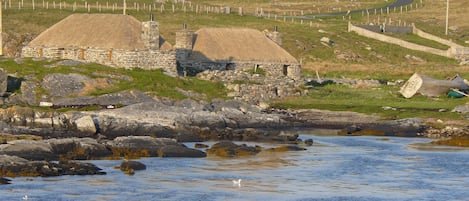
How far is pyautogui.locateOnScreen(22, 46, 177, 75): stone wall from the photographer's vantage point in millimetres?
68938

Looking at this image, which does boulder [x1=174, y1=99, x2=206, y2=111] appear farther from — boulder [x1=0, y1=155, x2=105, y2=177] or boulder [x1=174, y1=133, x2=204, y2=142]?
boulder [x1=0, y1=155, x2=105, y2=177]

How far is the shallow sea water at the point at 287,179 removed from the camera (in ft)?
133

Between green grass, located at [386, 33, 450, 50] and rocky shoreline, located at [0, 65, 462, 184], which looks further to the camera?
green grass, located at [386, 33, 450, 50]

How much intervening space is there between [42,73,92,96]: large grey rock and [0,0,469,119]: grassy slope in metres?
1.30

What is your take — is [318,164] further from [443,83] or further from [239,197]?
[443,83]

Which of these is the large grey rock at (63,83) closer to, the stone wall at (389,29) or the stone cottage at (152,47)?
the stone cottage at (152,47)

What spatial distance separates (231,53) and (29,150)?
3180 cm

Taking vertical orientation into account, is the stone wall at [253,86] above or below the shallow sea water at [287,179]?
below

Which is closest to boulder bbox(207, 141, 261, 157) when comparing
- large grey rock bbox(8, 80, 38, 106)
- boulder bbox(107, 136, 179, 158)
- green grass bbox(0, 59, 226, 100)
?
boulder bbox(107, 136, 179, 158)

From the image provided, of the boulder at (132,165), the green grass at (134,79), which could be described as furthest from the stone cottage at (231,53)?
the boulder at (132,165)

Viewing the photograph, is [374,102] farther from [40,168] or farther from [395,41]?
[395,41]

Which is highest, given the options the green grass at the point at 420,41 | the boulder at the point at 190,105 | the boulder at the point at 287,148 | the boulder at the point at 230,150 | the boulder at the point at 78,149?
the boulder at the point at 78,149

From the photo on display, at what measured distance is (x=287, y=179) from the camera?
44656 mm

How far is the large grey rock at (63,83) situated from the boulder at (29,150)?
1620 cm
